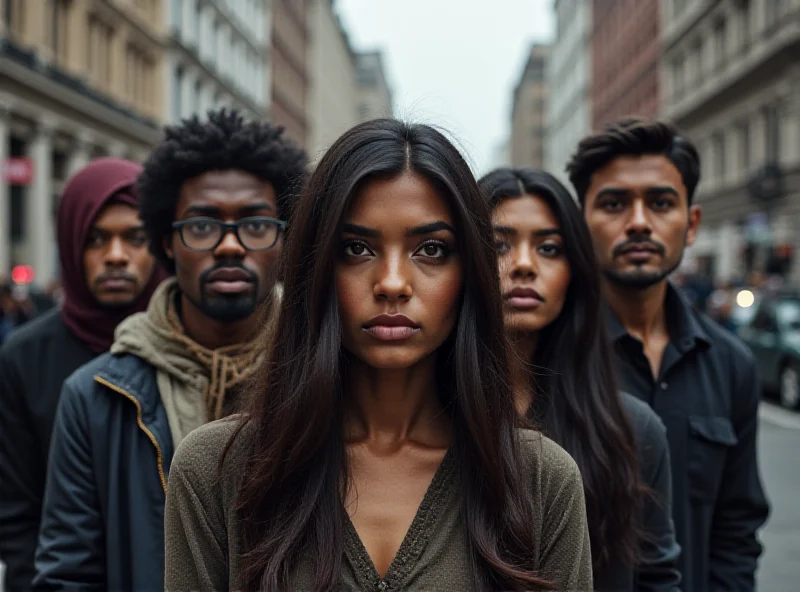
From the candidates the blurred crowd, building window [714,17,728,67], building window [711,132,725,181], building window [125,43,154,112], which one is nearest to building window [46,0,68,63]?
building window [125,43,154,112]

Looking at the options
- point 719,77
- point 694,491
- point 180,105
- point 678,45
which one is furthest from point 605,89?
point 694,491

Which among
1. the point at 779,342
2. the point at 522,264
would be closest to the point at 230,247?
the point at 522,264

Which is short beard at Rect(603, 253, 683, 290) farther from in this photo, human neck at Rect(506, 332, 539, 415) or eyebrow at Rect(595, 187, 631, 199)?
human neck at Rect(506, 332, 539, 415)

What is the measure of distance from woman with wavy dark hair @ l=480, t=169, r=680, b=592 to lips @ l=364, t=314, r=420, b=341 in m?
0.72

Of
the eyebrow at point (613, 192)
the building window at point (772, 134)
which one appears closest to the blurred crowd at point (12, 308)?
the eyebrow at point (613, 192)

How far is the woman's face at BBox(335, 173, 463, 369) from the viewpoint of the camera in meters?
1.88

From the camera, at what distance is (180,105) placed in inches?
1654

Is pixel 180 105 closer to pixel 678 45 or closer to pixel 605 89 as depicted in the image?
pixel 678 45

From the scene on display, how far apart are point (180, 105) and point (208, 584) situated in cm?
4203

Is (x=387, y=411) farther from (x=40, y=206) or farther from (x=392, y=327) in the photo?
(x=40, y=206)

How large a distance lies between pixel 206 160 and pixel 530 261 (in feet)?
3.53

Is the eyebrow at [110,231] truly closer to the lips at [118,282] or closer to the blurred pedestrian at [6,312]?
the lips at [118,282]

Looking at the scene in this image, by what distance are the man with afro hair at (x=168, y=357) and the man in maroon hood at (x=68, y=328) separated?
13.0 inches

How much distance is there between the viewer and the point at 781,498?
8.92 meters
